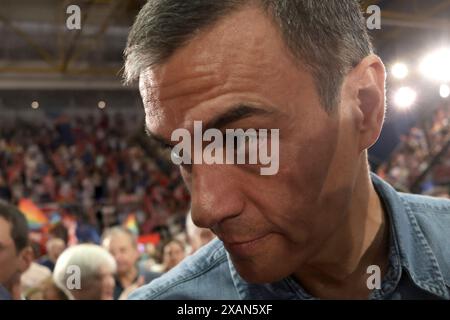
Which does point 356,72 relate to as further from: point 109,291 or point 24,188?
point 24,188

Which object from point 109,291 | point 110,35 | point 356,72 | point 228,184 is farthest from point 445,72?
point 110,35

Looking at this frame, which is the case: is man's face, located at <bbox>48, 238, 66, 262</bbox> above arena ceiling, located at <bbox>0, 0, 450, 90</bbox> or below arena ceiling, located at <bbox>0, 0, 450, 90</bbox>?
below

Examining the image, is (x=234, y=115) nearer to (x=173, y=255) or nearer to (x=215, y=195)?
(x=215, y=195)

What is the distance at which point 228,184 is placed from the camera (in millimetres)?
646

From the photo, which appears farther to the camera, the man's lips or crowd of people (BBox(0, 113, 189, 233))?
crowd of people (BBox(0, 113, 189, 233))

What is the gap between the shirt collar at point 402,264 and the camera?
0.79 metres

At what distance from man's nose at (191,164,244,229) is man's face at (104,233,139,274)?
7.80 ft

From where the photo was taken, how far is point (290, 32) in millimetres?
650

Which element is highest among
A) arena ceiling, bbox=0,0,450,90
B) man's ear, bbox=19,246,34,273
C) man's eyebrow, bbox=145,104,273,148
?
arena ceiling, bbox=0,0,450,90

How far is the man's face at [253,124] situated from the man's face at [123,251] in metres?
2.35

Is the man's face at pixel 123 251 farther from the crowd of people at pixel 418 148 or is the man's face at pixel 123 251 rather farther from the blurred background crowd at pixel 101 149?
the crowd of people at pixel 418 148

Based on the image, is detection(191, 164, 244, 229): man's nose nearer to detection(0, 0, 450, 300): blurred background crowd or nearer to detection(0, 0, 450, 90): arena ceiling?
detection(0, 0, 450, 300): blurred background crowd

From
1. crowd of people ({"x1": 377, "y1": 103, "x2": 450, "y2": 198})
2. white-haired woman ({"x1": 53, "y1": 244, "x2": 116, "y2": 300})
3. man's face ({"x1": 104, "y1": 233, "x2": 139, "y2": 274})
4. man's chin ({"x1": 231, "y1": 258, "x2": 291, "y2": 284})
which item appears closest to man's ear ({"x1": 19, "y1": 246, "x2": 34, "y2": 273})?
white-haired woman ({"x1": 53, "y1": 244, "x2": 116, "y2": 300})

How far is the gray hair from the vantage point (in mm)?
641
